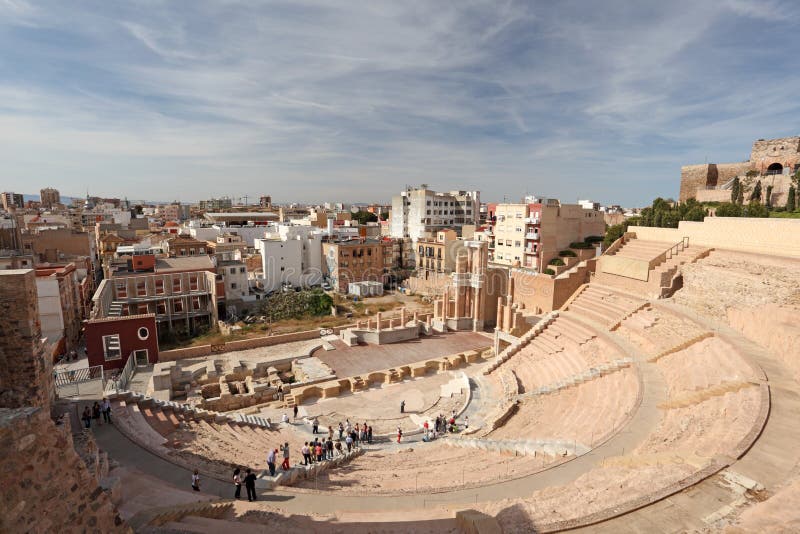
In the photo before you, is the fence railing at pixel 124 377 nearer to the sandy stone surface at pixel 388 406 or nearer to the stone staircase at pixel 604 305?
the sandy stone surface at pixel 388 406

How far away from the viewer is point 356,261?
5006 centimetres

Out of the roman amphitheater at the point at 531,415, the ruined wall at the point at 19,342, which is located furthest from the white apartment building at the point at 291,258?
the ruined wall at the point at 19,342

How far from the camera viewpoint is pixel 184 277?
37.1 m

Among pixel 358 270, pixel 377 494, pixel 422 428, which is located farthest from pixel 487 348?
pixel 358 270

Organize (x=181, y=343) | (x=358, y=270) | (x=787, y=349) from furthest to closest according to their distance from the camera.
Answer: (x=358, y=270), (x=181, y=343), (x=787, y=349)

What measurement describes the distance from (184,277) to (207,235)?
24.3 meters

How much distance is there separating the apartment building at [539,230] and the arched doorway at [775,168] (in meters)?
16.9

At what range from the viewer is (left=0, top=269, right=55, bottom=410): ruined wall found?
950 cm

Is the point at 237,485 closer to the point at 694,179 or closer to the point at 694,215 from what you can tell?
the point at 694,215

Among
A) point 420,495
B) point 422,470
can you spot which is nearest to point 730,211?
point 422,470

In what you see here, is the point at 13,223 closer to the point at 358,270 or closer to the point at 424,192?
the point at 358,270

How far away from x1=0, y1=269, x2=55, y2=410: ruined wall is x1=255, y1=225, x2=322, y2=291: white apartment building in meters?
36.8

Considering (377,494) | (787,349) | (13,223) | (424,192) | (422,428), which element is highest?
(424,192)

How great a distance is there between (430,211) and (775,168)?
1654 inches
